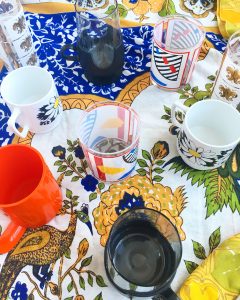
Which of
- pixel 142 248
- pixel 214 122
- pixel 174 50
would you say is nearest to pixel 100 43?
pixel 174 50

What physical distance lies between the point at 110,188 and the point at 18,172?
134 mm

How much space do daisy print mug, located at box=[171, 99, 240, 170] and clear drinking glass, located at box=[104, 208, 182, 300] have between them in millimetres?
112

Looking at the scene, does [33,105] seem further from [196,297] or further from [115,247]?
[196,297]

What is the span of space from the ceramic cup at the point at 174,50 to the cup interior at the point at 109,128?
111 millimetres

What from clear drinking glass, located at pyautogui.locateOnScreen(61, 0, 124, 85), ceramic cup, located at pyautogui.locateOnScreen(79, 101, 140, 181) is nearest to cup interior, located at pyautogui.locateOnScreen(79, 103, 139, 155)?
ceramic cup, located at pyautogui.locateOnScreen(79, 101, 140, 181)

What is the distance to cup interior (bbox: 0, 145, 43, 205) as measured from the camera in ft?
1.38

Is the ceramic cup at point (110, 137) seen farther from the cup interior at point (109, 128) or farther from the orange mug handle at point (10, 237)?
the orange mug handle at point (10, 237)

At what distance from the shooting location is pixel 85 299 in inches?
16.3

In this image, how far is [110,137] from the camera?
51cm

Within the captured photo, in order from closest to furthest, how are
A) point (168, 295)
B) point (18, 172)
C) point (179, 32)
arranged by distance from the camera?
point (168, 295) → point (18, 172) → point (179, 32)

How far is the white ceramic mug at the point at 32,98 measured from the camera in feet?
1.58

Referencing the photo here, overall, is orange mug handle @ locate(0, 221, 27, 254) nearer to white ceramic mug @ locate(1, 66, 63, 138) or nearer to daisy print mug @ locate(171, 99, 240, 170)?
white ceramic mug @ locate(1, 66, 63, 138)

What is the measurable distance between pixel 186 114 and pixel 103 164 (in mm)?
141

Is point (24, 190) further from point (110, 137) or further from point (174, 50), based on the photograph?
point (174, 50)
